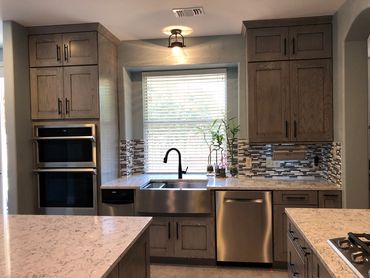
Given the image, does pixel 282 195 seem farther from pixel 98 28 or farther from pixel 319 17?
pixel 98 28

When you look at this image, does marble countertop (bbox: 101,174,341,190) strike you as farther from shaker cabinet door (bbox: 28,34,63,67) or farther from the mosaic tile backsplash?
shaker cabinet door (bbox: 28,34,63,67)

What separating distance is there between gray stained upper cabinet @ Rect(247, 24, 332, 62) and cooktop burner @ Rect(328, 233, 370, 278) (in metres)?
2.34

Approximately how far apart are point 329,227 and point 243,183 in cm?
167

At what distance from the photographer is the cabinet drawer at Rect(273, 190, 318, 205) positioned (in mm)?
3297

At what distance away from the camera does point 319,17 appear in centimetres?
346

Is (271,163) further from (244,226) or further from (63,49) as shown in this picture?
(63,49)

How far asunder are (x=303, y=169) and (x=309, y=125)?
0.66 meters

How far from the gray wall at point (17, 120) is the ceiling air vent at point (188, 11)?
173cm

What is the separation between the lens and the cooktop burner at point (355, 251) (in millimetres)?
1336

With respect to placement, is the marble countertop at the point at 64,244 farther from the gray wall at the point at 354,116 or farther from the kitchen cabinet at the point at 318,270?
the gray wall at the point at 354,116

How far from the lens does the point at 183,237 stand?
3510 mm

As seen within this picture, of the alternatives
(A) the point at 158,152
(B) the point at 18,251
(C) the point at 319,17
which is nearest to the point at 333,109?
(C) the point at 319,17

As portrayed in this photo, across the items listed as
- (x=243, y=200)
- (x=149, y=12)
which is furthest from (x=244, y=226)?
(x=149, y=12)

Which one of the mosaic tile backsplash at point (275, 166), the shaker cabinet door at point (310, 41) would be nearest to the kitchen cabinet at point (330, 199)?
the mosaic tile backsplash at point (275, 166)
